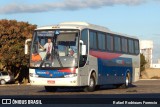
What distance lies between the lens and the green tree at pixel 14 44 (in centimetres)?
5069

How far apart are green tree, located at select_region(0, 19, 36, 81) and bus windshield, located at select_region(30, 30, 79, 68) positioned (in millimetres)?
24803

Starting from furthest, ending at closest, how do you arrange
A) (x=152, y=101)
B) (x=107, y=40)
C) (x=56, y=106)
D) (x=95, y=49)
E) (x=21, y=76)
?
(x=21, y=76) < (x=107, y=40) < (x=95, y=49) < (x=56, y=106) < (x=152, y=101)

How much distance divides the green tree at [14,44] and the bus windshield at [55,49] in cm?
2480

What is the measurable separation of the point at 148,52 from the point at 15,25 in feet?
196

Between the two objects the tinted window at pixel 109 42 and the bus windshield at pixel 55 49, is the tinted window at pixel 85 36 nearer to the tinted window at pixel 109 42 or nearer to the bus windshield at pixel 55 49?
the bus windshield at pixel 55 49

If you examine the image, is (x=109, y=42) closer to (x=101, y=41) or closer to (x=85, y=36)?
(x=101, y=41)

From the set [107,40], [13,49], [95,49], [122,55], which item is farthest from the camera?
[13,49]

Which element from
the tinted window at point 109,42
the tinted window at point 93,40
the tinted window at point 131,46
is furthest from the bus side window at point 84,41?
the tinted window at point 131,46

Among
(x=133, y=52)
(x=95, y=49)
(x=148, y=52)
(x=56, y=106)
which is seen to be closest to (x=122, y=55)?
(x=133, y=52)

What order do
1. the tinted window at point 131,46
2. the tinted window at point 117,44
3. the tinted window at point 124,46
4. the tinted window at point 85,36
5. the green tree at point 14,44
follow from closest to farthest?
the tinted window at point 85,36 → the tinted window at point 117,44 → the tinted window at point 124,46 → the tinted window at point 131,46 → the green tree at point 14,44

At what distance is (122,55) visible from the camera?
104 ft

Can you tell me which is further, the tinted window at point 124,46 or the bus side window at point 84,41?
the tinted window at point 124,46

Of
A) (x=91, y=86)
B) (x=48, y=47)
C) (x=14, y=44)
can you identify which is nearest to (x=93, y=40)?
(x=91, y=86)

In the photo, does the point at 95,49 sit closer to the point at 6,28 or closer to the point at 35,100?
the point at 35,100
